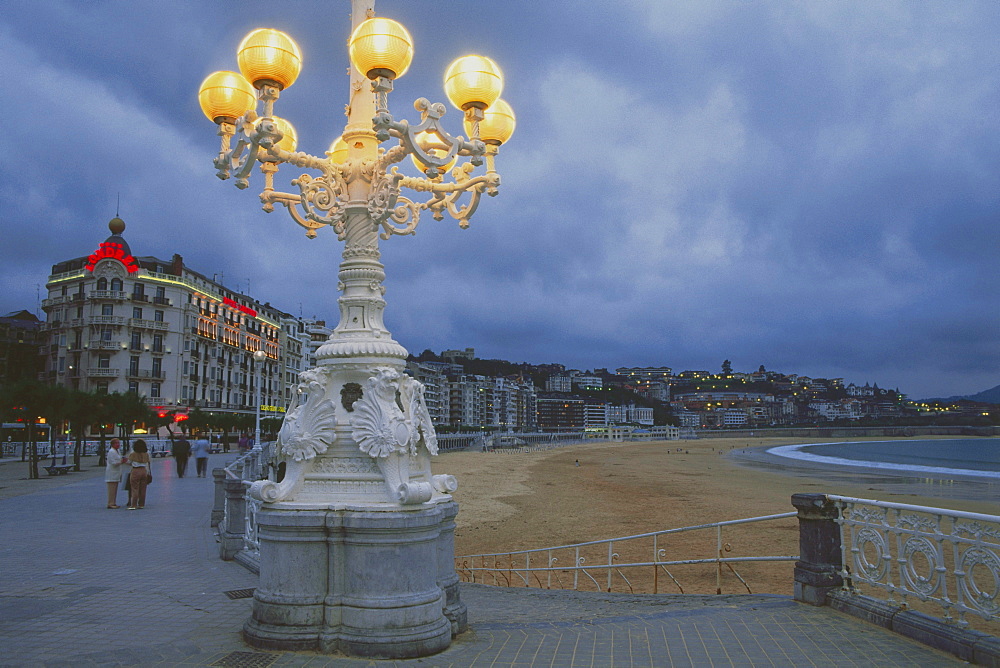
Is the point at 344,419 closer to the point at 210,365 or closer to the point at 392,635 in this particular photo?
the point at 392,635

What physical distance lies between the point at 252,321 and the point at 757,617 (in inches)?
3167

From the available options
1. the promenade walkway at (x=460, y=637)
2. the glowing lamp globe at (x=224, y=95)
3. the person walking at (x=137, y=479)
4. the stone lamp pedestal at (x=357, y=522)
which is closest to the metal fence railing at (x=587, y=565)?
the promenade walkway at (x=460, y=637)

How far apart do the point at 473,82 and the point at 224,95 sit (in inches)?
89.6

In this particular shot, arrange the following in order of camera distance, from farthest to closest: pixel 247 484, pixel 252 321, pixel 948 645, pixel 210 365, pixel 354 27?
pixel 252 321 → pixel 210 365 → pixel 247 484 → pixel 354 27 → pixel 948 645

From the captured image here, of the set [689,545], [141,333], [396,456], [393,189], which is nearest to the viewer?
[396,456]

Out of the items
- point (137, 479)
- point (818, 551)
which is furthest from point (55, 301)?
point (818, 551)

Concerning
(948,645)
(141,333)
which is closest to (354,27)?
(948,645)

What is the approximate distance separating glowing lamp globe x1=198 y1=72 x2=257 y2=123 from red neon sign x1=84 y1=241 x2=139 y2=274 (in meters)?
63.0

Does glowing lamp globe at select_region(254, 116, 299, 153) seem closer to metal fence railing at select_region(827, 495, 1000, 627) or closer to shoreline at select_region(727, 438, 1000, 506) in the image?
metal fence railing at select_region(827, 495, 1000, 627)

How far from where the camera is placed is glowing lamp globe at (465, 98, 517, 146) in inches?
262

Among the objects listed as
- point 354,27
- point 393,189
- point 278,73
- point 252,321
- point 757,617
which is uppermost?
point 252,321

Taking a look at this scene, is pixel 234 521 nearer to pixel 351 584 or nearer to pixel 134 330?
pixel 351 584

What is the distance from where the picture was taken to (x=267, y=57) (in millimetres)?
5359

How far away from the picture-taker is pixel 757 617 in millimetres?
5789
